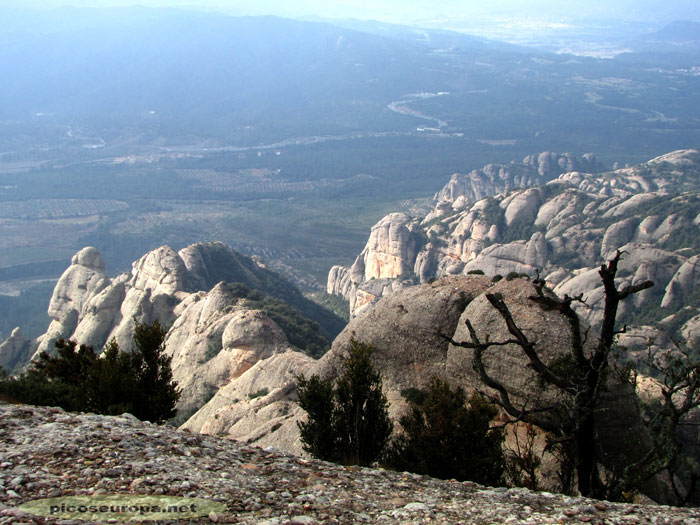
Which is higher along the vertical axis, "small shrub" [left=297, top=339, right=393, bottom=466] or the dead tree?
the dead tree

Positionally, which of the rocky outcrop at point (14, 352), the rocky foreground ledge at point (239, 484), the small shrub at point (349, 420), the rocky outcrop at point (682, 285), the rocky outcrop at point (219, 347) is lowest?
the rocky outcrop at point (14, 352)

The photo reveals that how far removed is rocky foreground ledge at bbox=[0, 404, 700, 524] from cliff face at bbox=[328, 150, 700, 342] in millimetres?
57615

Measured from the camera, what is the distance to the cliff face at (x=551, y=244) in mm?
74500

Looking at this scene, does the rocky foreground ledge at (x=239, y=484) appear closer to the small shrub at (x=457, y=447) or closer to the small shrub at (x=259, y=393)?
the small shrub at (x=457, y=447)

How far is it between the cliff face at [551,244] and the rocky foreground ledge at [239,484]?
57.6 meters

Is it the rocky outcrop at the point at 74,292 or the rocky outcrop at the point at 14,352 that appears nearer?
the rocky outcrop at the point at 14,352

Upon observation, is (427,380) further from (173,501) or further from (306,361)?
(173,501)

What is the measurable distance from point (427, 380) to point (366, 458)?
7.49 meters

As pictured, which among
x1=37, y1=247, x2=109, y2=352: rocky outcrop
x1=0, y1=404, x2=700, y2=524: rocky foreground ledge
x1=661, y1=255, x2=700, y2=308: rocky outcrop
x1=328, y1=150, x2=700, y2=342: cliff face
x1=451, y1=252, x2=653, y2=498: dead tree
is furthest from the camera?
x1=328, y1=150, x2=700, y2=342: cliff face

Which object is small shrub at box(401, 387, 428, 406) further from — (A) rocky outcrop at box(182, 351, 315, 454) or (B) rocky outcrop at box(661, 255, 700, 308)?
(B) rocky outcrop at box(661, 255, 700, 308)

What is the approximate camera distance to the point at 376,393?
2077 cm

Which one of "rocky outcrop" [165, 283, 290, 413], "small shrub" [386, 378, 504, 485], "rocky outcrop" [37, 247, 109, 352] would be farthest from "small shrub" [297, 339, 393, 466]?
"rocky outcrop" [37, 247, 109, 352]

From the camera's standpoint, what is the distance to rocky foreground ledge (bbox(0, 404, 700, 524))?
11.5 meters

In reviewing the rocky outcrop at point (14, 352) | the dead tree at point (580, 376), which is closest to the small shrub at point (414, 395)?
the dead tree at point (580, 376)
